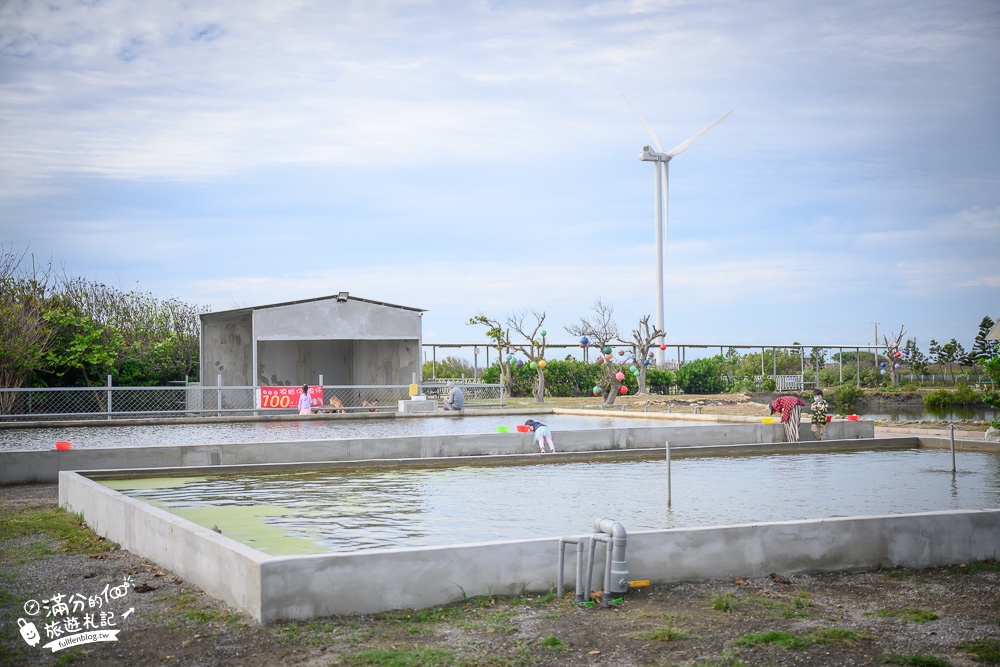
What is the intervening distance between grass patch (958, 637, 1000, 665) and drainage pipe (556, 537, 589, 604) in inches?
95.9

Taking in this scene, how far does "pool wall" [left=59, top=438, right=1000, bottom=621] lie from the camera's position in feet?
20.4

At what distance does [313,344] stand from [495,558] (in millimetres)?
28836

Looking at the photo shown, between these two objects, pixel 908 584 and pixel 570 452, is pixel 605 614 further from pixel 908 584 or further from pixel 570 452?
pixel 570 452

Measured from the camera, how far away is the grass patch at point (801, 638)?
5.73 m

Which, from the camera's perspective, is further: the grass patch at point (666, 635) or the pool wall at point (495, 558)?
the pool wall at point (495, 558)

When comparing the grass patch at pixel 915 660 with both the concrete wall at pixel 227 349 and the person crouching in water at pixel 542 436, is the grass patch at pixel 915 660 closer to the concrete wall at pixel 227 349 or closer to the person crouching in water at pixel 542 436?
the person crouching in water at pixel 542 436

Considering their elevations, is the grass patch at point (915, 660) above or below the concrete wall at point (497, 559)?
below

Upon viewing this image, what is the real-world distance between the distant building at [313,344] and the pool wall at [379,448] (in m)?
11.0

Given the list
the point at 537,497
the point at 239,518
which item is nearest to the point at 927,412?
the point at 537,497

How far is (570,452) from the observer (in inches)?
667

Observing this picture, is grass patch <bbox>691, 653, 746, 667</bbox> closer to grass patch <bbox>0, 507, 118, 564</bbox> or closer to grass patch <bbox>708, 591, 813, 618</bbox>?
grass patch <bbox>708, 591, 813, 618</bbox>

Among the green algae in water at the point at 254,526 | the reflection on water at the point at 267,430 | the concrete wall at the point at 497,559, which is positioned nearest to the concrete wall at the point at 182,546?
the concrete wall at the point at 497,559

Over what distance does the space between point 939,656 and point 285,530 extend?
20.4ft

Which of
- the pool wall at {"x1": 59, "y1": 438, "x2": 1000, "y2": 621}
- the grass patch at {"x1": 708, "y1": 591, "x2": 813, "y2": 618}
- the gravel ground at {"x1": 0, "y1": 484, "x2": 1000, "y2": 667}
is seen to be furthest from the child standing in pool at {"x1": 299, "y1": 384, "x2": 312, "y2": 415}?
the grass patch at {"x1": 708, "y1": 591, "x2": 813, "y2": 618}
